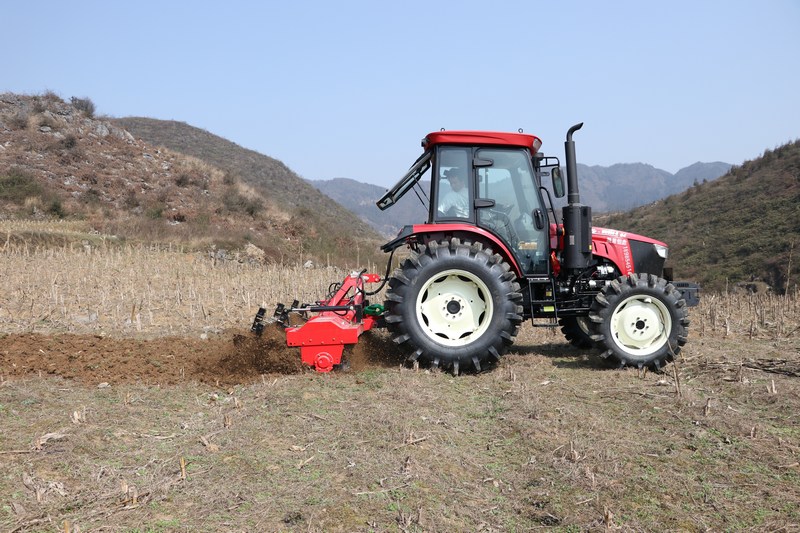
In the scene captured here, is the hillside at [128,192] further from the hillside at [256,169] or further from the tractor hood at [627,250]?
the tractor hood at [627,250]

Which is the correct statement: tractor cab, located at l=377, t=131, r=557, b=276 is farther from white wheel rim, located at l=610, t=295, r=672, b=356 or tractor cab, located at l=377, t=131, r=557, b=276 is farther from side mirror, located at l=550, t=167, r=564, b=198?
white wheel rim, located at l=610, t=295, r=672, b=356

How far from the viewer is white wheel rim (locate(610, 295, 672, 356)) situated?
6688mm

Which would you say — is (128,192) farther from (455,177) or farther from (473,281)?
(473,281)

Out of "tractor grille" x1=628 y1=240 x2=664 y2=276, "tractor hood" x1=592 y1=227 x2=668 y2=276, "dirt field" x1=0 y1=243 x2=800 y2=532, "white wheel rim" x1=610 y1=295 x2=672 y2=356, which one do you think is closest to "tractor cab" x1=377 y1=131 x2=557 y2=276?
"tractor hood" x1=592 y1=227 x2=668 y2=276

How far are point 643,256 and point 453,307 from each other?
2479 mm

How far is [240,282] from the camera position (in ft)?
42.2

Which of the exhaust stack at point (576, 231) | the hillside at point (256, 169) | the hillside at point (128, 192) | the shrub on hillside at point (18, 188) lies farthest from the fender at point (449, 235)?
the hillside at point (256, 169)

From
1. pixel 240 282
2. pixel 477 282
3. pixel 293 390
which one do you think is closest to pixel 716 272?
pixel 240 282

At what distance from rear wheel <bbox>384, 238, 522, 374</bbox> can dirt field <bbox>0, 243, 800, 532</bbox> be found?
25 centimetres

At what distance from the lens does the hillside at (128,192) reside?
984 inches

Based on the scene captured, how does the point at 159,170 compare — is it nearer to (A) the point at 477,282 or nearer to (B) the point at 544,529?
(A) the point at 477,282

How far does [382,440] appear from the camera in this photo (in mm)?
4375

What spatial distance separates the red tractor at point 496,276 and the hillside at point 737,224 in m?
17.0

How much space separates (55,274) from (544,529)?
37.2 feet
